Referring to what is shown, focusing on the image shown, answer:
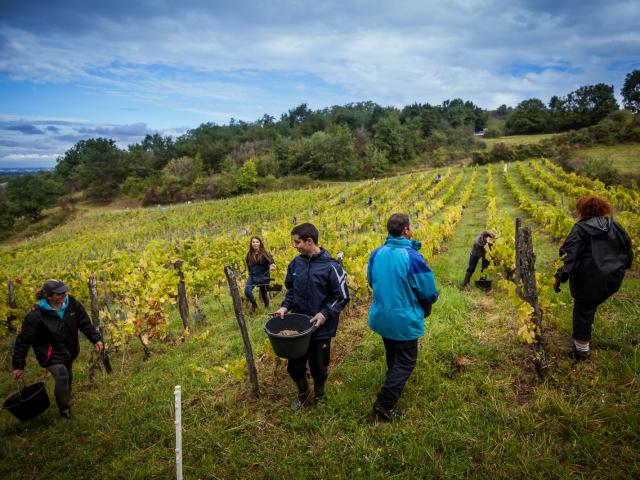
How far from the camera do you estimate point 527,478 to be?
8.05ft

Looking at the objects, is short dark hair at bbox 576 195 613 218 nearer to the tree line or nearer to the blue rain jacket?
the blue rain jacket

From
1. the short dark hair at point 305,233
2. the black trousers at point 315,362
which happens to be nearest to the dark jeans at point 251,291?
the black trousers at point 315,362

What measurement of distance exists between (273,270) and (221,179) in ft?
158

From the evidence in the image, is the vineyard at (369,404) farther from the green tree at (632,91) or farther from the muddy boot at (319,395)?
the green tree at (632,91)

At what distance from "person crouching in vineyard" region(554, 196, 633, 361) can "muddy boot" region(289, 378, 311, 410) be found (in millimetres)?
2736

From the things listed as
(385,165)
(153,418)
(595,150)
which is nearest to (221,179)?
(385,165)

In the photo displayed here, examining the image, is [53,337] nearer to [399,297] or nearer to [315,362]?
[315,362]

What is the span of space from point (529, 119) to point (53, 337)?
7294 cm

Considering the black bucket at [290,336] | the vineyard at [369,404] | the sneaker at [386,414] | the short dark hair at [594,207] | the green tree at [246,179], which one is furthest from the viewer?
the green tree at [246,179]

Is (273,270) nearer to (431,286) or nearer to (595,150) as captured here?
(431,286)

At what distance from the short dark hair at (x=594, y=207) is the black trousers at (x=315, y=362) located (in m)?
2.78

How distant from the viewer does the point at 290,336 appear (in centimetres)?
280

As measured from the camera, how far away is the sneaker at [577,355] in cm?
348

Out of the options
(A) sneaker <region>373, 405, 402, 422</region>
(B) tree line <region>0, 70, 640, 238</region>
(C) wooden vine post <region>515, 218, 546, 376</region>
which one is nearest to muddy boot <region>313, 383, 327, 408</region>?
(A) sneaker <region>373, 405, 402, 422</region>
